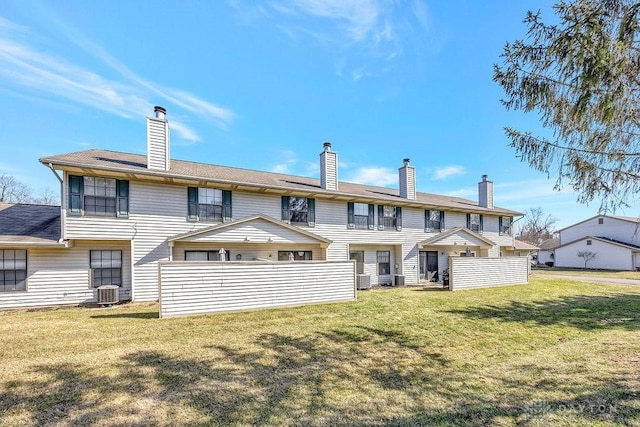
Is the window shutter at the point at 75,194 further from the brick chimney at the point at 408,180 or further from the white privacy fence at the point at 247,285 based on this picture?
the brick chimney at the point at 408,180

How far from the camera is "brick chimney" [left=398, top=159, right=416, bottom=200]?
17.4 m

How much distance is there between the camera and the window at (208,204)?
38.7 feet

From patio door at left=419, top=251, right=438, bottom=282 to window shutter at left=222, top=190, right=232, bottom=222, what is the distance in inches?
452

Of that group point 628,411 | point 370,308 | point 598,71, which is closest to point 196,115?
point 370,308

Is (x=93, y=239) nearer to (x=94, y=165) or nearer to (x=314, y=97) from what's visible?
(x=94, y=165)

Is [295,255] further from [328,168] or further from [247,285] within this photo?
[247,285]

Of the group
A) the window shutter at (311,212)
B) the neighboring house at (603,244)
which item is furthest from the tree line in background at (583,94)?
the neighboring house at (603,244)

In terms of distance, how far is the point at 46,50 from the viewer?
9.03 meters

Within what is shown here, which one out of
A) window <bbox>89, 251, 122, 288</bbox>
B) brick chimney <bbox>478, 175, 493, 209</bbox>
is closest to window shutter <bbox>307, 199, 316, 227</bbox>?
window <bbox>89, 251, 122, 288</bbox>

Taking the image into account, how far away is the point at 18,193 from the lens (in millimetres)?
31828

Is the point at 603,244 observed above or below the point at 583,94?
below

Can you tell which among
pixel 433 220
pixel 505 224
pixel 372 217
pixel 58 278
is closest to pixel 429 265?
pixel 433 220

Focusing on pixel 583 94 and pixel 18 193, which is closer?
pixel 583 94

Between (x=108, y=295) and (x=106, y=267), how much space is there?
4.34ft
